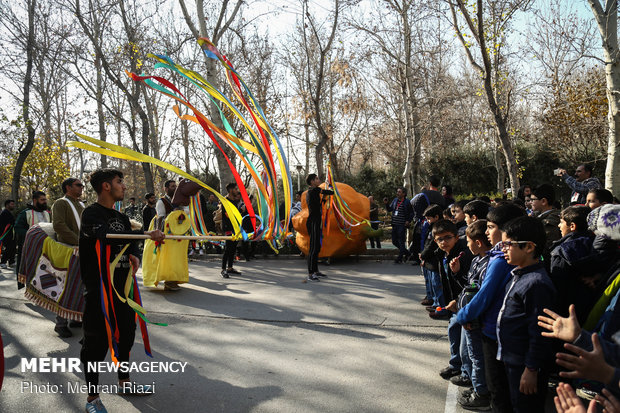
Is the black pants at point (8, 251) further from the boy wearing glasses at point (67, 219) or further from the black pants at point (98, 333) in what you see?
the black pants at point (98, 333)

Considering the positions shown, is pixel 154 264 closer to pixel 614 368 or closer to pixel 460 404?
pixel 460 404

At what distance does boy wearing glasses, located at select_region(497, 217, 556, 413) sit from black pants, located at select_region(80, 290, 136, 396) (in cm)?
275

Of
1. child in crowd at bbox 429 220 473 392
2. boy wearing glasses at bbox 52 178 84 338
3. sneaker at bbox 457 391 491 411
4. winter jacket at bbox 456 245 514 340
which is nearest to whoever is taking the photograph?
winter jacket at bbox 456 245 514 340

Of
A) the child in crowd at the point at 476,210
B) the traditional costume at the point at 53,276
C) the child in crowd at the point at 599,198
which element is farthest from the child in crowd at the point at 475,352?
the traditional costume at the point at 53,276

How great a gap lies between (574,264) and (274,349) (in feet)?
9.40

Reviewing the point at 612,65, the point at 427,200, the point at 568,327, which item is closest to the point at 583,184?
the point at 427,200

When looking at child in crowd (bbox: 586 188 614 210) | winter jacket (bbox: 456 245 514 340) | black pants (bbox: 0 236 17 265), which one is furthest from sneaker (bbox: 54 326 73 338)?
black pants (bbox: 0 236 17 265)

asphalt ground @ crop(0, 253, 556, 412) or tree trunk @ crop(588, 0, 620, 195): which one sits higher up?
tree trunk @ crop(588, 0, 620, 195)

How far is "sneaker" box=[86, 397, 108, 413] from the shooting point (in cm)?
320

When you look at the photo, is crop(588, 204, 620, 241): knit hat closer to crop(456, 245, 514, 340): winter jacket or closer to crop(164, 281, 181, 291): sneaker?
crop(456, 245, 514, 340): winter jacket

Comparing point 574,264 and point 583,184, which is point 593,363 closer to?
point 574,264

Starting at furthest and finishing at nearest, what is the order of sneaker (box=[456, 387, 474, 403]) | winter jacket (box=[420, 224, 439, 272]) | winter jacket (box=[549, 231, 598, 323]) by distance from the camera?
1. winter jacket (box=[420, 224, 439, 272])
2. sneaker (box=[456, 387, 474, 403])
3. winter jacket (box=[549, 231, 598, 323])

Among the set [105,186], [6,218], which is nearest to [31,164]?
[6,218]

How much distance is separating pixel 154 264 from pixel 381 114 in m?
17.9
